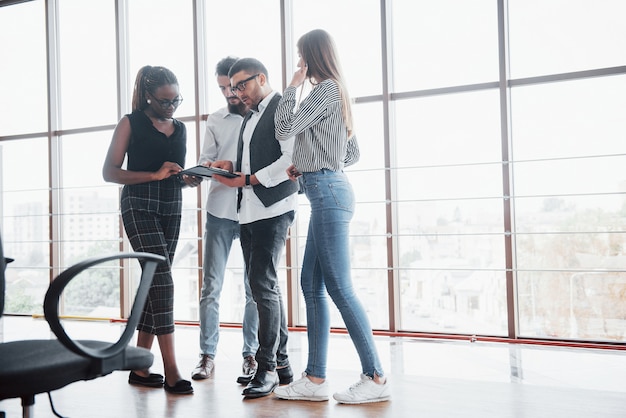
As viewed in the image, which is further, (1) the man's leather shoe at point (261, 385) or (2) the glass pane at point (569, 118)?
(2) the glass pane at point (569, 118)

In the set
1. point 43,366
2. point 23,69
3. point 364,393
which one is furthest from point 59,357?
point 23,69

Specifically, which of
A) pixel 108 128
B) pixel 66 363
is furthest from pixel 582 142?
pixel 108 128

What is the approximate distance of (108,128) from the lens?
4168 mm

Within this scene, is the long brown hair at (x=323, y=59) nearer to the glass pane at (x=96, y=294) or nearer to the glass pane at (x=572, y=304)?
the glass pane at (x=572, y=304)

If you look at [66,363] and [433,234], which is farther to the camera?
[433,234]

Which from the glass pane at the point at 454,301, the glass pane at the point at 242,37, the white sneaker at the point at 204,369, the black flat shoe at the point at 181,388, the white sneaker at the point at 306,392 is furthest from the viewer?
the glass pane at the point at 242,37

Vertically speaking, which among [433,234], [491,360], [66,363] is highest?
[433,234]

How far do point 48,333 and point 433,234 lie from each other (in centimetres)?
254

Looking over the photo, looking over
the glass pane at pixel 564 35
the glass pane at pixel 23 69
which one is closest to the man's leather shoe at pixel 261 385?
the glass pane at pixel 564 35

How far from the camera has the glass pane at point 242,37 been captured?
374 cm

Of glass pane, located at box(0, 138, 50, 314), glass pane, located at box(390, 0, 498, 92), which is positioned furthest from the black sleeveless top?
glass pane, located at box(0, 138, 50, 314)

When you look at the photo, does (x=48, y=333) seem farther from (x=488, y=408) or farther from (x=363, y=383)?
(x=488, y=408)

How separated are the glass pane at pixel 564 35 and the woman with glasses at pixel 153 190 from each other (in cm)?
215

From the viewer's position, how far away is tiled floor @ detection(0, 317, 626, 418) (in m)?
1.75
